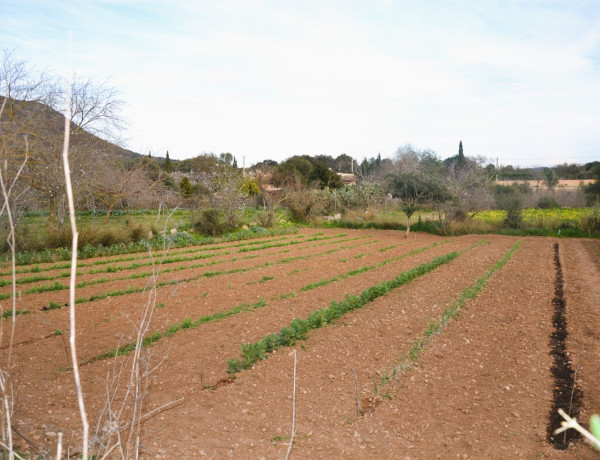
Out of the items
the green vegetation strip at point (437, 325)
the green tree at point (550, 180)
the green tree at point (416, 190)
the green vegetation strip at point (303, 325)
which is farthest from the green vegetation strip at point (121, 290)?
the green tree at point (550, 180)

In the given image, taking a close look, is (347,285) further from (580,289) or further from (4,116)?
(4,116)

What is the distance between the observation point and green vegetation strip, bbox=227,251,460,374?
5262mm

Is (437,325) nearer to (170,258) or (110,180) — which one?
(170,258)

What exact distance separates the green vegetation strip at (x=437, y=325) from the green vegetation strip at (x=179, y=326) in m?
2.98

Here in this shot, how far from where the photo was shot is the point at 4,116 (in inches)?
523

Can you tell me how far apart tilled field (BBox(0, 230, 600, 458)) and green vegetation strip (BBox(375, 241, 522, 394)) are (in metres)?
0.04

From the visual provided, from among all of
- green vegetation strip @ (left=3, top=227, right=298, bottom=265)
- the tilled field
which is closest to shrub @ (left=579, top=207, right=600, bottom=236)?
the tilled field

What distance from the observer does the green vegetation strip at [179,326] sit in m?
5.54

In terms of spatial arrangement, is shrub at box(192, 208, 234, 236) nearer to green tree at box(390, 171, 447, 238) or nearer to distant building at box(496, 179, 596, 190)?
green tree at box(390, 171, 447, 238)

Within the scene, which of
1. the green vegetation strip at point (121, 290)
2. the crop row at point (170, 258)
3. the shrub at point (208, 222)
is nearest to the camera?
the green vegetation strip at point (121, 290)

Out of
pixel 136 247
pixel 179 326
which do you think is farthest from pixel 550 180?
pixel 179 326

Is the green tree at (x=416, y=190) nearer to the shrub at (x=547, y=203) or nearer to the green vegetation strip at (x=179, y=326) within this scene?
the green vegetation strip at (x=179, y=326)

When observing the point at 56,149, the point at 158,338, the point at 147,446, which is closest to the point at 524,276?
the point at 158,338

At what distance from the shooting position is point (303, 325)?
640 centimetres
